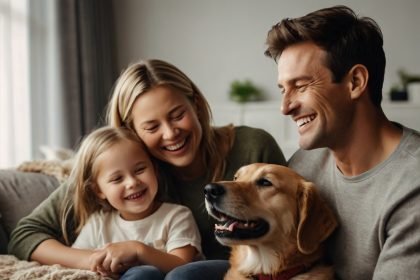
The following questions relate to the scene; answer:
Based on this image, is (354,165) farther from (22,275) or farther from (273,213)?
(22,275)

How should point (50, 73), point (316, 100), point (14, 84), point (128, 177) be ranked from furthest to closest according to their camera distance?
point (50, 73) < point (14, 84) < point (128, 177) < point (316, 100)

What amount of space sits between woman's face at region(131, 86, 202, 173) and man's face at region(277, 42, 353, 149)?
0.46 m

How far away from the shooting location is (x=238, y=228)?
1.49 m

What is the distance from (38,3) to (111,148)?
2.90 m

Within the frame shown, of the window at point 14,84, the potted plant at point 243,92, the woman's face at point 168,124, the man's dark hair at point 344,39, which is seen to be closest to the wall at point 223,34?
the potted plant at point 243,92

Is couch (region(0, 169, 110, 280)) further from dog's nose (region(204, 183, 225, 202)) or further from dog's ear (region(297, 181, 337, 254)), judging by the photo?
dog's ear (region(297, 181, 337, 254))

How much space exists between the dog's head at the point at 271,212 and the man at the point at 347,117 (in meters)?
0.09

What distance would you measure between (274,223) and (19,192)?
1221mm

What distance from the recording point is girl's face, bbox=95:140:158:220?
1.83 metres

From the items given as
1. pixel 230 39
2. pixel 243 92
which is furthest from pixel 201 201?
pixel 230 39

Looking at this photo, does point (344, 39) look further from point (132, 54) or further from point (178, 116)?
point (132, 54)

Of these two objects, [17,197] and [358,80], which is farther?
[17,197]

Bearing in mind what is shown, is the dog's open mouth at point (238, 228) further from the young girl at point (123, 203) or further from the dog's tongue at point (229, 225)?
the young girl at point (123, 203)

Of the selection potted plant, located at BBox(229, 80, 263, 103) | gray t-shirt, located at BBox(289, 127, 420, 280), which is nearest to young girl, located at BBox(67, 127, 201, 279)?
gray t-shirt, located at BBox(289, 127, 420, 280)
